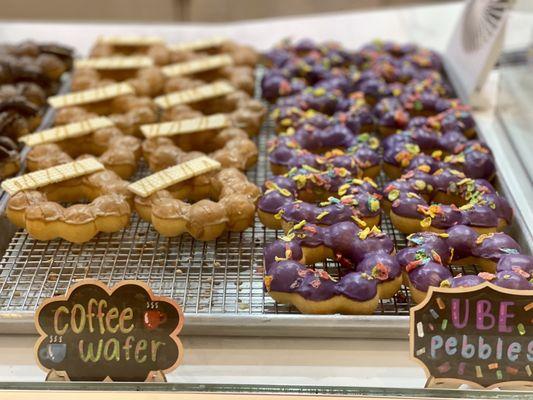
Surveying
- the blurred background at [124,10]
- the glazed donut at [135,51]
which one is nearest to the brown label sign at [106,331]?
the glazed donut at [135,51]

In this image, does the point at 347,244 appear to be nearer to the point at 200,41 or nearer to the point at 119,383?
the point at 119,383

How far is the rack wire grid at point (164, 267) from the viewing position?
146cm

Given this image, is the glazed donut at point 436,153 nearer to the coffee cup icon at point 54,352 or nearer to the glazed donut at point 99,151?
the glazed donut at point 99,151

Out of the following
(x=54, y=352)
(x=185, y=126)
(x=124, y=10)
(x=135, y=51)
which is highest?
(x=54, y=352)

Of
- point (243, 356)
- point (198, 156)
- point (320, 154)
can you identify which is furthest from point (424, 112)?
point (243, 356)

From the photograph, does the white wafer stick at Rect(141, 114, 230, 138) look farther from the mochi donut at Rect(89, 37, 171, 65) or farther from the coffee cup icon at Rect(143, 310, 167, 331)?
the coffee cup icon at Rect(143, 310, 167, 331)

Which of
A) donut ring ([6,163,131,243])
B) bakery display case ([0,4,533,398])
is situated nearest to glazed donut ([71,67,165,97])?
bakery display case ([0,4,533,398])

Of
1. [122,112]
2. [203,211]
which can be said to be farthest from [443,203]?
[122,112]

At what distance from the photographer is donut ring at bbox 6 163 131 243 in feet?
5.31

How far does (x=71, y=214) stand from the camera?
1625 millimetres

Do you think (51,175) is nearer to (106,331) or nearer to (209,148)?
(209,148)

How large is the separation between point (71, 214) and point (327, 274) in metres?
0.65

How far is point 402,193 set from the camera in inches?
65.9

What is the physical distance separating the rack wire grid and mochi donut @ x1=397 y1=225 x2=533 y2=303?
0.20 ft
